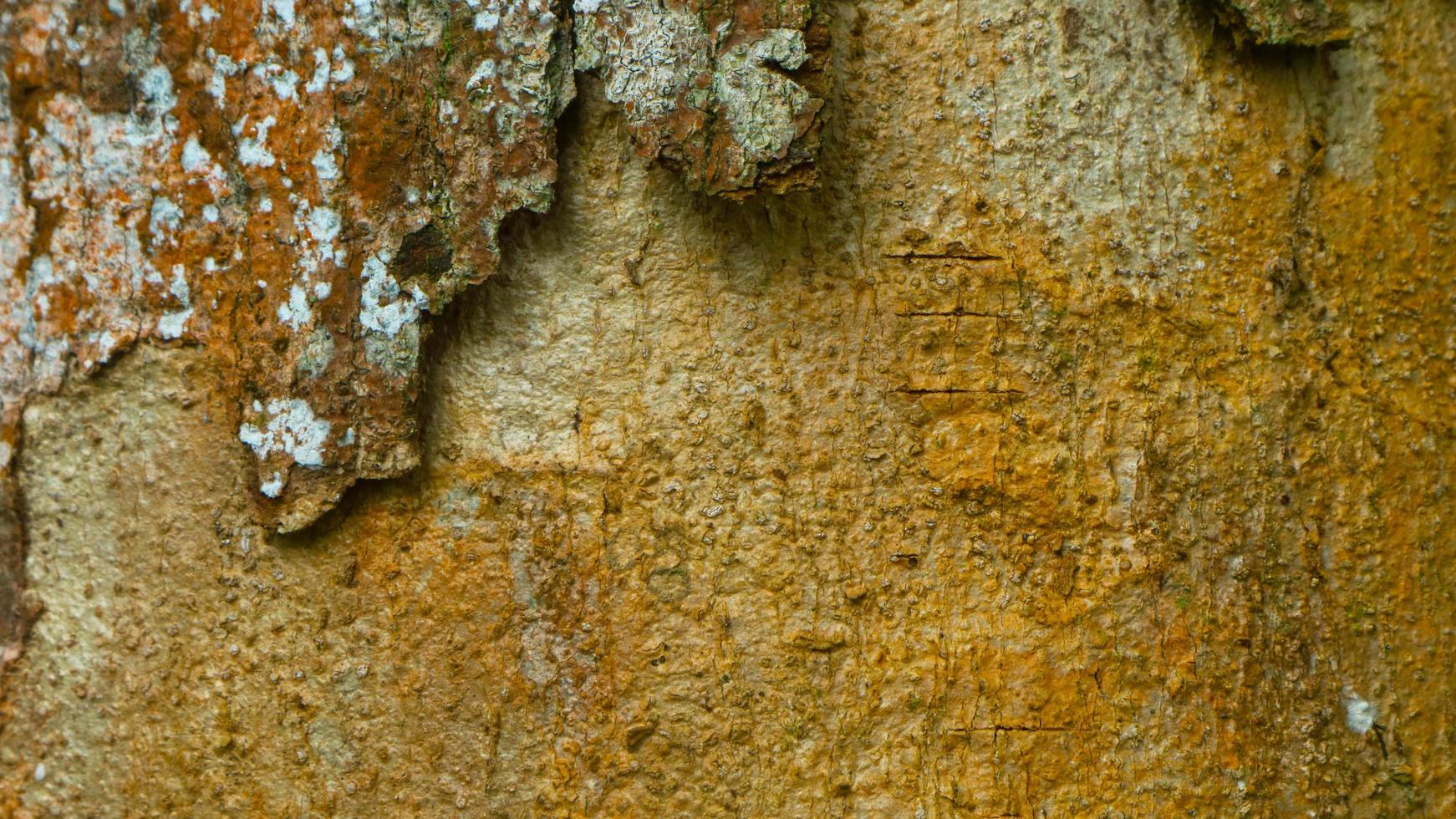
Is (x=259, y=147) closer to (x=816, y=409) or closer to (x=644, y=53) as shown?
(x=644, y=53)

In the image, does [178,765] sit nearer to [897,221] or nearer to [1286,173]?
[897,221]

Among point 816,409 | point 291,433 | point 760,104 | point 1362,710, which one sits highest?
point 760,104

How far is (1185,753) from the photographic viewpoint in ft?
3.40

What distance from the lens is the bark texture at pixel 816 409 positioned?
3.45 feet

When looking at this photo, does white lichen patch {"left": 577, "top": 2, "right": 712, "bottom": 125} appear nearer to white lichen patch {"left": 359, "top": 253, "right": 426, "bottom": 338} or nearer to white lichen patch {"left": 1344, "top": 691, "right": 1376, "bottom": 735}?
white lichen patch {"left": 359, "top": 253, "right": 426, "bottom": 338}

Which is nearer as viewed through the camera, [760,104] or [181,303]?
[760,104]

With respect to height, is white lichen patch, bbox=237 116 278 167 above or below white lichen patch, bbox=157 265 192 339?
above

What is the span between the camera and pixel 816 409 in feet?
3.53

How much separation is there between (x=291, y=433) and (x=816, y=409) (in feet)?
1.84

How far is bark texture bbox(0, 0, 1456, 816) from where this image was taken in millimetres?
1052

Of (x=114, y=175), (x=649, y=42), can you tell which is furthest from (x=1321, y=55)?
(x=114, y=175)

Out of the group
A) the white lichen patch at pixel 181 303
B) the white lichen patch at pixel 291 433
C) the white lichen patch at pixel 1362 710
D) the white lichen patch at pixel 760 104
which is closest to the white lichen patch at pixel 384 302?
the white lichen patch at pixel 291 433

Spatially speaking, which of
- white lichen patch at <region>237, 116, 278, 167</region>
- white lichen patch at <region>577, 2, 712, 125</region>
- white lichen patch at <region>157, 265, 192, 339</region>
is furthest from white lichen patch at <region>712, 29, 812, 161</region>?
white lichen patch at <region>157, 265, 192, 339</region>

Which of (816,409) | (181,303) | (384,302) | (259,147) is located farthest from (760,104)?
(181,303)
